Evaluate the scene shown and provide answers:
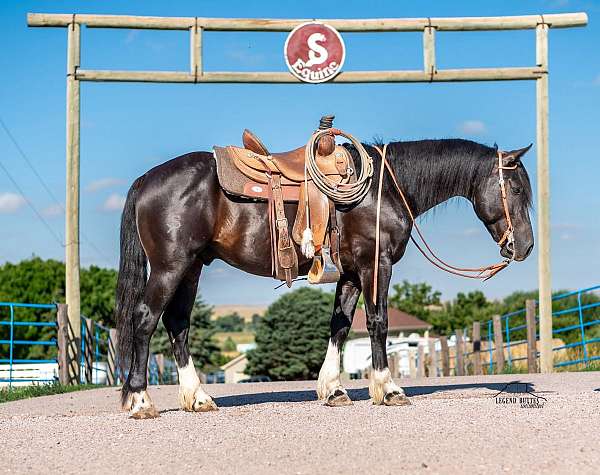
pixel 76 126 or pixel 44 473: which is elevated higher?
pixel 76 126

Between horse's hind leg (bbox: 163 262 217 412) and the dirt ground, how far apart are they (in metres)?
0.17

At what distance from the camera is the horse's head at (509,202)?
7.36 metres

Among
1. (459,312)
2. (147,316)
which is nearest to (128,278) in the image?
(147,316)

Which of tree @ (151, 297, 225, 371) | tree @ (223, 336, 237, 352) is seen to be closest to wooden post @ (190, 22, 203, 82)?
tree @ (151, 297, 225, 371)

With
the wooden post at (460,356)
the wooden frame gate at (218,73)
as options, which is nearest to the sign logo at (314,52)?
the wooden frame gate at (218,73)

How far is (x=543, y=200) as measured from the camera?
1202 centimetres

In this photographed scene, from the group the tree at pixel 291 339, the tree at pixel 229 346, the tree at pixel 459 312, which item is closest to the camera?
the tree at pixel 291 339

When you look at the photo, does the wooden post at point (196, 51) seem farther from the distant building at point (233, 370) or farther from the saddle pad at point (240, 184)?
the distant building at point (233, 370)

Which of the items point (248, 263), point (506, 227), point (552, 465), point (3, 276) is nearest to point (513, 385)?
point (506, 227)

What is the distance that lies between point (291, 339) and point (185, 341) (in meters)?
48.8

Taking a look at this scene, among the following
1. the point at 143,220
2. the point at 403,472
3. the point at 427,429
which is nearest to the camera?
the point at 403,472

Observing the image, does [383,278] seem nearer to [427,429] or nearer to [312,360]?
[427,429]

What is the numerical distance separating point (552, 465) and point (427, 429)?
1.20 meters

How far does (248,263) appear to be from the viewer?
7.18m
